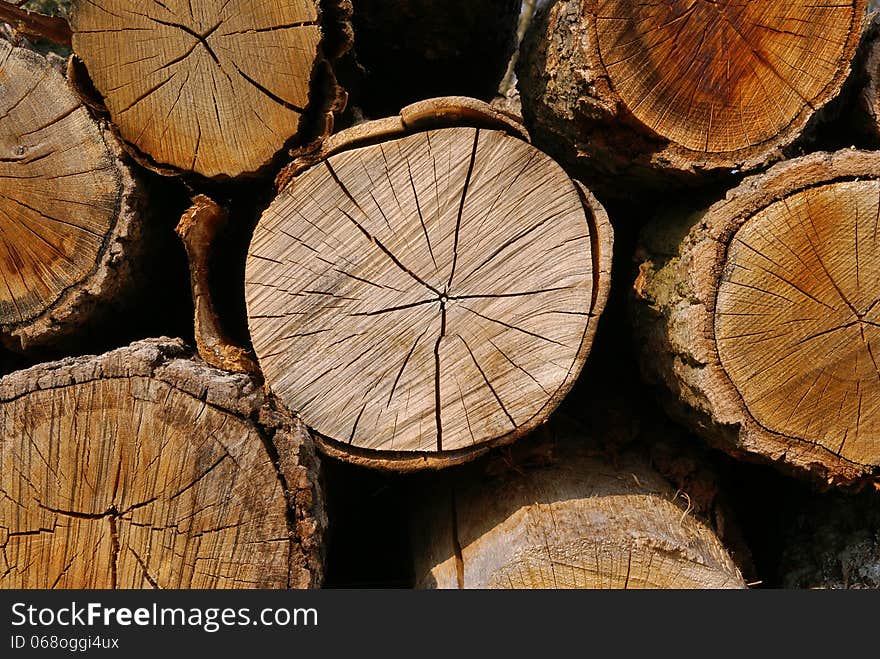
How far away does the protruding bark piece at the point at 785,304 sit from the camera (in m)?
1.82

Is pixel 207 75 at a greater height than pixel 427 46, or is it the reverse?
pixel 427 46

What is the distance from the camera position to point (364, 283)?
1859 millimetres

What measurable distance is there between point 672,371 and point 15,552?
63.2 inches

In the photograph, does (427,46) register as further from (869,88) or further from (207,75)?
(869,88)

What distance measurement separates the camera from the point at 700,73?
1.80m

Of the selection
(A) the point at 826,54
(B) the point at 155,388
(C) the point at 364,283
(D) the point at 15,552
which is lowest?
(D) the point at 15,552

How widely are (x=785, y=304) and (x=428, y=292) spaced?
86 centimetres

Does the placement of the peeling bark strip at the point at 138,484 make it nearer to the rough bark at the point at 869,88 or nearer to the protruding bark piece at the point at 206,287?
the protruding bark piece at the point at 206,287

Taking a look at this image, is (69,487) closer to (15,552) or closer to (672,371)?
(15,552)

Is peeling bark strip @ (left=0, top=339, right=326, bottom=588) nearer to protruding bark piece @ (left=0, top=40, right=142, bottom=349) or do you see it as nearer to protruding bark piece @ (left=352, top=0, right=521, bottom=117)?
protruding bark piece @ (left=0, top=40, right=142, bottom=349)

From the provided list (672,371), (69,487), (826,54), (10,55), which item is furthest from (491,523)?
(10,55)

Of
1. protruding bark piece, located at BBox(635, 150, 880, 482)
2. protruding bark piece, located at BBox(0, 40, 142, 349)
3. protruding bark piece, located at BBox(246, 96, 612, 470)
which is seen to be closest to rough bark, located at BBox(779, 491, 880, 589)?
protruding bark piece, located at BBox(635, 150, 880, 482)

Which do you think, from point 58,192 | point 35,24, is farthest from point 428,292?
point 35,24

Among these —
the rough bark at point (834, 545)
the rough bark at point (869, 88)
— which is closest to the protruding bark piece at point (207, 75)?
the rough bark at point (869, 88)
